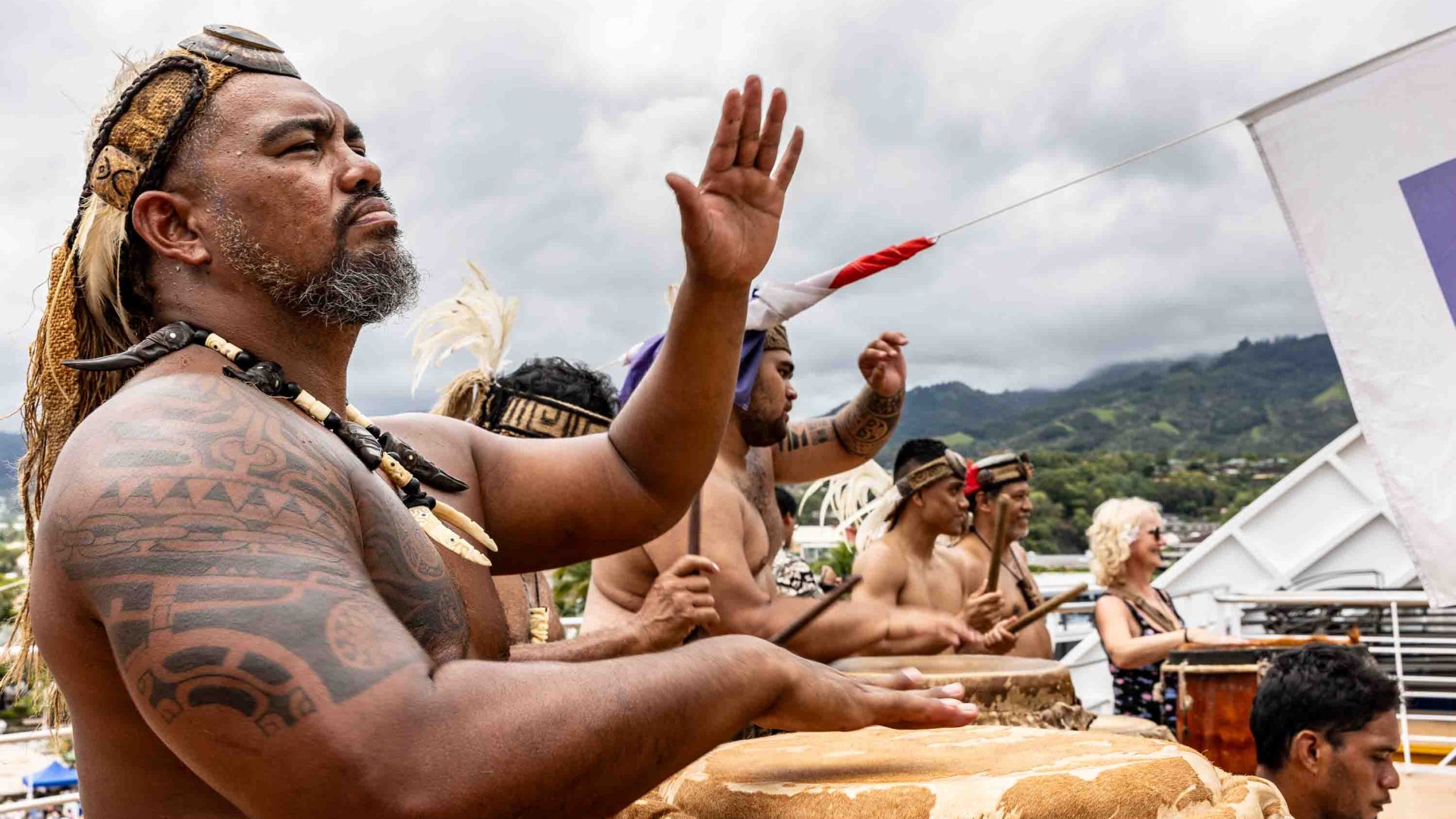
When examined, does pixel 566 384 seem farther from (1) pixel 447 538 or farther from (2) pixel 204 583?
(2) pixel 204 583

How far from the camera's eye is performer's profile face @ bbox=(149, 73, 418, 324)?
190 cm

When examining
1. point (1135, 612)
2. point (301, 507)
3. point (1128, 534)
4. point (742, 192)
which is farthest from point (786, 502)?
point (301, 507)

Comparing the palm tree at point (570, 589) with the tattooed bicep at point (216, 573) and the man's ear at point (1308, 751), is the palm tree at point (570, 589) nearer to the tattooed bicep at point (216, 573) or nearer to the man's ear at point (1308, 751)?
the man's ear at point (1308, 751)

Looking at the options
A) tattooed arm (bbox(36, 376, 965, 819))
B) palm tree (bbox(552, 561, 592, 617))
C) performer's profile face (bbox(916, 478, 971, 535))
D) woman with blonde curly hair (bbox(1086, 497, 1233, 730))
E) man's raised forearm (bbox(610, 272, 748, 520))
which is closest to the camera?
tattooed arm (bbox(36, 376, 965, 819))

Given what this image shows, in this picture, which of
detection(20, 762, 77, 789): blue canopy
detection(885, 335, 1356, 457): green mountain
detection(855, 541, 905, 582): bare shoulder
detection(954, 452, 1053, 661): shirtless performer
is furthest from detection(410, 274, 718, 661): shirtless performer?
detection(885, 335, 1356, 457): green mountain

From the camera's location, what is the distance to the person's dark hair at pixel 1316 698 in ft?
14.0

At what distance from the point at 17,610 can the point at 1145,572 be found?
6279 mm

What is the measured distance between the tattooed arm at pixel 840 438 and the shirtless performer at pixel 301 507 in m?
3.01

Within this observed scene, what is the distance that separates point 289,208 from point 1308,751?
3.90 m

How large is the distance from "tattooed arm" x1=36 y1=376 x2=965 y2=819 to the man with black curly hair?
3.41 meters

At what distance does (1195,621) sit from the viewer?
36.6 feet

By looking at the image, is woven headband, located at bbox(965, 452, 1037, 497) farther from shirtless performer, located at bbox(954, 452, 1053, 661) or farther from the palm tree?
the palm tree

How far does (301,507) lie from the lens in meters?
1.49

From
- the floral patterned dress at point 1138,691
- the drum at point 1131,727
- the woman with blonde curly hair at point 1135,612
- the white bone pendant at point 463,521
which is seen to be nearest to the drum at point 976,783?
the white bone pendant at point 463,521
